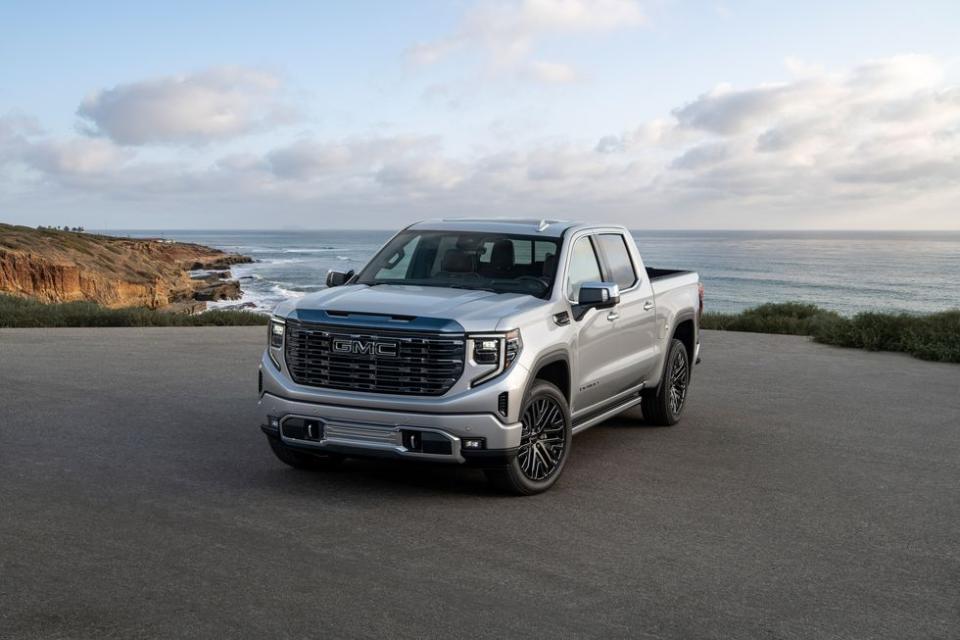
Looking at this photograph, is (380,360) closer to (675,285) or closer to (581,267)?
(581,267)

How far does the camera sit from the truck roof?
840 centimetres

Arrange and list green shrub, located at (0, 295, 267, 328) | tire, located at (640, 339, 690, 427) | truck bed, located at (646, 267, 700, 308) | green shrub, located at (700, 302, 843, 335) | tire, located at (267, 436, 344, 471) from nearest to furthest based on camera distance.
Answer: tire, located at (267, 436, 344, 471) < truck bed, located at (646, 267, 700, 308) < tire, located at (640, 339, 690, 427) < green shrub, located at (0, 295, 267, 328) < green shrub, located at (700, 302, 843, 335)

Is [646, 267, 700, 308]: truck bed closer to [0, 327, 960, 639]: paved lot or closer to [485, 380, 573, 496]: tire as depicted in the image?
[0, 327, 960, 639]: paved lot

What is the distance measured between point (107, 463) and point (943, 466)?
22.5 feet

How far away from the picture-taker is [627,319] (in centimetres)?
884

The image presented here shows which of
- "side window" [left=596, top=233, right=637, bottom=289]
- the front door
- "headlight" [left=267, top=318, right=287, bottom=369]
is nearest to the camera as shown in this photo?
"headlight" [left=267, top=318, right=287, bottom=369]

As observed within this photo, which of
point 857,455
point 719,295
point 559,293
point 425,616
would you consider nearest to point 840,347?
point 857,455

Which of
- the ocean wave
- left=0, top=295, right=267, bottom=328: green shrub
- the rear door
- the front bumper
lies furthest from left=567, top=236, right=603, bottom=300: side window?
the ocean wave

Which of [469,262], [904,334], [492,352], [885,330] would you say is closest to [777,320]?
[885,330]

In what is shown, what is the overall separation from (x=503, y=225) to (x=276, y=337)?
2242 millimetres

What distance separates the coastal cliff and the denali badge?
1088 inches

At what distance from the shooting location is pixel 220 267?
92.9 meters

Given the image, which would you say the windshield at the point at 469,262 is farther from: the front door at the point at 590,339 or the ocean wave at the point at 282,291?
the ocean wave at the point at 282,291

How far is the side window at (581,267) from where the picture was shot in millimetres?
8102
